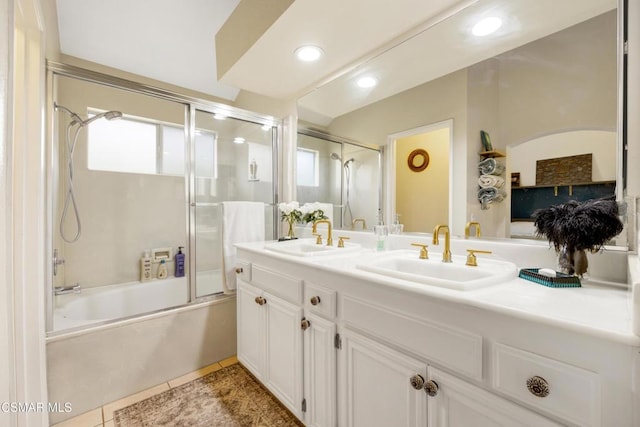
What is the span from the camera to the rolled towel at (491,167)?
4.09 feet

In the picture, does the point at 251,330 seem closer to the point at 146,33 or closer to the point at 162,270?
the point at 162,270

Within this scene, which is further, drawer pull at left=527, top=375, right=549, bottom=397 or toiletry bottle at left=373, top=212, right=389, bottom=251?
toiletry bottle at left=373, top=212, right=389, bottom=251

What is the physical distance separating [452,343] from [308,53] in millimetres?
1699

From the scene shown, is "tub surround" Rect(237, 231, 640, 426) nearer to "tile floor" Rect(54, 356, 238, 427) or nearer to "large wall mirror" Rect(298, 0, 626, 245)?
"large wall mirror" Rect(298, 0, 626, 245)

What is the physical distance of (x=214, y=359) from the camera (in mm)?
2045

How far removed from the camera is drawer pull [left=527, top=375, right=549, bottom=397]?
630 mm

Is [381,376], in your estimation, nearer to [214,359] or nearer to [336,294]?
[336,294]

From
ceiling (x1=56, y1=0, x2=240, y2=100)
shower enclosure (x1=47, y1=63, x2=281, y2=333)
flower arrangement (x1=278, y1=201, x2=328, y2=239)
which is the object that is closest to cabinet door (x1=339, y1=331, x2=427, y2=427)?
flower arrangement (x1=278, y1=201, x2=328, y2=239)

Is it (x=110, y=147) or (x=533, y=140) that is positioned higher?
(x=110, y=147)

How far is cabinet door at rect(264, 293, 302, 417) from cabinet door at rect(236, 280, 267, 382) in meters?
0.07

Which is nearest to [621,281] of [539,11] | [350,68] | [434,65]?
[539,11]

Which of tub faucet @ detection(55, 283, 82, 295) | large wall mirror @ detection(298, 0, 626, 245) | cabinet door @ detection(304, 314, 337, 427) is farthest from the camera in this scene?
tub faucet @ detection(55, 283, 82, 295)

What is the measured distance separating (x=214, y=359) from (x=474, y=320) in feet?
6.30

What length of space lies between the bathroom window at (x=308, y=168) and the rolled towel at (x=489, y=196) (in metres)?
1.23
